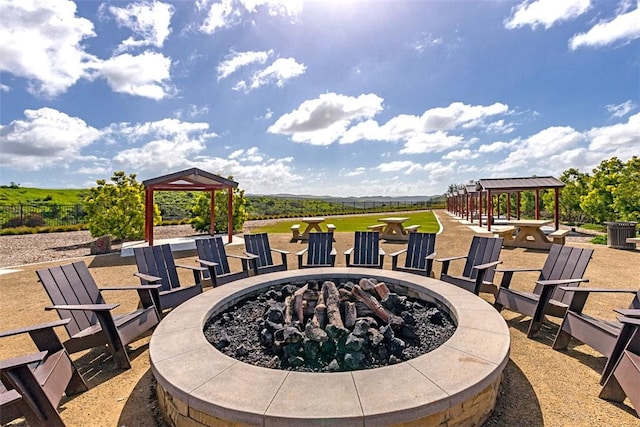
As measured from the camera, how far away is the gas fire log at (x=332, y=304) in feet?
10.4

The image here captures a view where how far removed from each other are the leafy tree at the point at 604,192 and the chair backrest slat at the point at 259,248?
1622 cm

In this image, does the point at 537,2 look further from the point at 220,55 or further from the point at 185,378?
the point at 185,378

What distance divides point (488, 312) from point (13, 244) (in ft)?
53.8

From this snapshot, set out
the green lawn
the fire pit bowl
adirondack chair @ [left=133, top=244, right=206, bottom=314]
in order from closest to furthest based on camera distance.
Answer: the fire pit bowl → adirondack chair @ [left=133, top=244, right=206, bottom=314] → the green lawn

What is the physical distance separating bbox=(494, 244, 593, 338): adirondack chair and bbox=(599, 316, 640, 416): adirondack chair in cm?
98

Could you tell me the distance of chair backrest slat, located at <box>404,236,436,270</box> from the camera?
Result: 223 inches

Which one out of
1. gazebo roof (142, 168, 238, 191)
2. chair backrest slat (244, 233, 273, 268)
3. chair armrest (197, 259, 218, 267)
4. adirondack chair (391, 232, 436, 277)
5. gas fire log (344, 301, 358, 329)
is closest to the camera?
gas fire log (344, 301, 358, 329)

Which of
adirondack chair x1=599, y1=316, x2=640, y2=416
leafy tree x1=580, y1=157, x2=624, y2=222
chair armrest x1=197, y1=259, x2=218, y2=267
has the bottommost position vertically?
adirondack chair x1=599, y1=316, x2=640, y2=416

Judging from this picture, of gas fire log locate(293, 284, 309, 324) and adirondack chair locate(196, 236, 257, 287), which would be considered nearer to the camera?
gas fire log locate(293, 284, 309, 324)

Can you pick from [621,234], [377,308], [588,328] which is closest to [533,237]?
[621,234]

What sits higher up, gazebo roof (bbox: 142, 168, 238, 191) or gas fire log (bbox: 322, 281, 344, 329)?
gazebo roof (bbox: 142, 168, 238, 191)

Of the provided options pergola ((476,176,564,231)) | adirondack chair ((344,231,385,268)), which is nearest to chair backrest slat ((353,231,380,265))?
adirondack chair ((344,231,385,268))

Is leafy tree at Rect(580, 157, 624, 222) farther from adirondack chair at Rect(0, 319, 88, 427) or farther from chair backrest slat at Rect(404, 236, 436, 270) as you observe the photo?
adirondack chair at Rect(0, 319, 88, 427)

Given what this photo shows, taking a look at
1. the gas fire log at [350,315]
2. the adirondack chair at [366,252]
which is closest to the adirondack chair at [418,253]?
the adirondack chair at [366,252]
